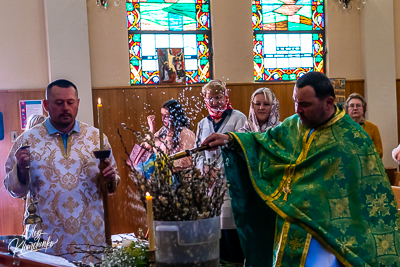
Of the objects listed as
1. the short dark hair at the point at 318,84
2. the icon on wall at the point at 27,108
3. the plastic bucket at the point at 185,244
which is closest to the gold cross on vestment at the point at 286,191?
the short dark hair at the point at 318,84

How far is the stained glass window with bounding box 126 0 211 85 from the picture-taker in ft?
22.3

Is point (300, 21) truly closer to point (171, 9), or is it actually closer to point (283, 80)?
point (283, 80)

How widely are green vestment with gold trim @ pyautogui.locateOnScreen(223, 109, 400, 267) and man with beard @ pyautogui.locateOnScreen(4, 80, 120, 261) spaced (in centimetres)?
79

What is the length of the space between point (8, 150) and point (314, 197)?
5.14m

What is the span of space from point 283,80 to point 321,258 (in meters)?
5.35

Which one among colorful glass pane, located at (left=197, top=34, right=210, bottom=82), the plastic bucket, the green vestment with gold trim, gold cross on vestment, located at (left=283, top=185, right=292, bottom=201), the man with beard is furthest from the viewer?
colorful glass pane, located at (left=197, top=34, right=210, bottom=82)

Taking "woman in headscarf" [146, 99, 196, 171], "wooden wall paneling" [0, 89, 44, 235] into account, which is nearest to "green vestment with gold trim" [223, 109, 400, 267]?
"woman in headscarf" [146, 99, 196, 171]

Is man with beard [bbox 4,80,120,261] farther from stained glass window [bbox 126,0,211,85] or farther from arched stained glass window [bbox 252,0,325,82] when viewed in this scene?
arched stained glass window [bbox 252,0,325,82]

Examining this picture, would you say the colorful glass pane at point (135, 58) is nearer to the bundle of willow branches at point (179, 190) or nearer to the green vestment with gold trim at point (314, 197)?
the green vestment with gold trim at point (314, 197)

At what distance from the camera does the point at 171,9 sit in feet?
22.8

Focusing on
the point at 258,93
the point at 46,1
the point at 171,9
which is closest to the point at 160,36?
the point at 171,9

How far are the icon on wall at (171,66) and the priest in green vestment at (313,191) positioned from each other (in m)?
4.48

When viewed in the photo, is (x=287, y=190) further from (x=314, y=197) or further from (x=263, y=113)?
(x=263, y=113)

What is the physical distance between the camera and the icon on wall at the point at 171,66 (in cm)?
680
